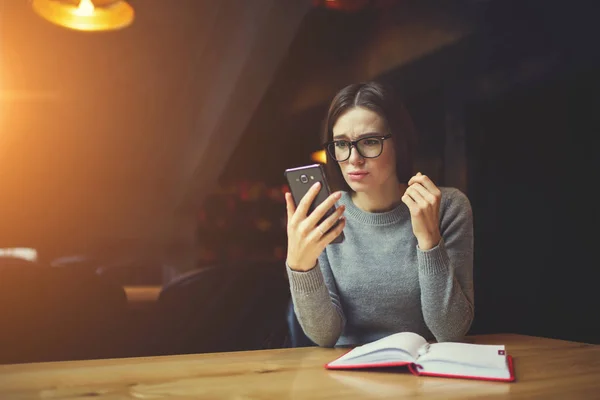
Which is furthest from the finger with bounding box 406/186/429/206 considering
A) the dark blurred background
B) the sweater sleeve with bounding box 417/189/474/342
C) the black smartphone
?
the dark blurred background

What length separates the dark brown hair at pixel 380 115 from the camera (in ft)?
5.27

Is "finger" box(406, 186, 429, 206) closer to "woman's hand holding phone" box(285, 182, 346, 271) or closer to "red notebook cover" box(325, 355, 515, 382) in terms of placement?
"woman's hand holding phone" box(285, 182, 346, 271)

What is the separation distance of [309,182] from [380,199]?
340mm

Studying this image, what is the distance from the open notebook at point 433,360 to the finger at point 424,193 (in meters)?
0.40

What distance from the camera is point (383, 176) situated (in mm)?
1595

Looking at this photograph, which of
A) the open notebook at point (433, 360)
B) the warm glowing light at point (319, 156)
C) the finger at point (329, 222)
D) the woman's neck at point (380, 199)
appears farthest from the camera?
the warm glowing light at point (319, 156)

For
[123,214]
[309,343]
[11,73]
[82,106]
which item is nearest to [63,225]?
[123,214]

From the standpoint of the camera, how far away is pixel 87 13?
1.55m

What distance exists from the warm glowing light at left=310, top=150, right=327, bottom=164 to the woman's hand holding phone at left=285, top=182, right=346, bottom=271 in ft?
1.60

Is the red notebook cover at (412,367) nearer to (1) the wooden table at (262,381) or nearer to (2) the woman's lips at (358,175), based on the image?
(1) the wooden table at (262,381)

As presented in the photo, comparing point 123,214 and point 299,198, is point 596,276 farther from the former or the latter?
point 123,214

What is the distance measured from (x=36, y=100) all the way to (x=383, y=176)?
3.49 ft

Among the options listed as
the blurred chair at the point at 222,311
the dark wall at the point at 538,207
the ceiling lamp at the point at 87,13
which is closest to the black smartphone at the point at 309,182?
the blurred chair at the point at 222,311

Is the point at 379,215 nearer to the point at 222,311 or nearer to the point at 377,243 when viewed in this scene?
the point at 377,243
